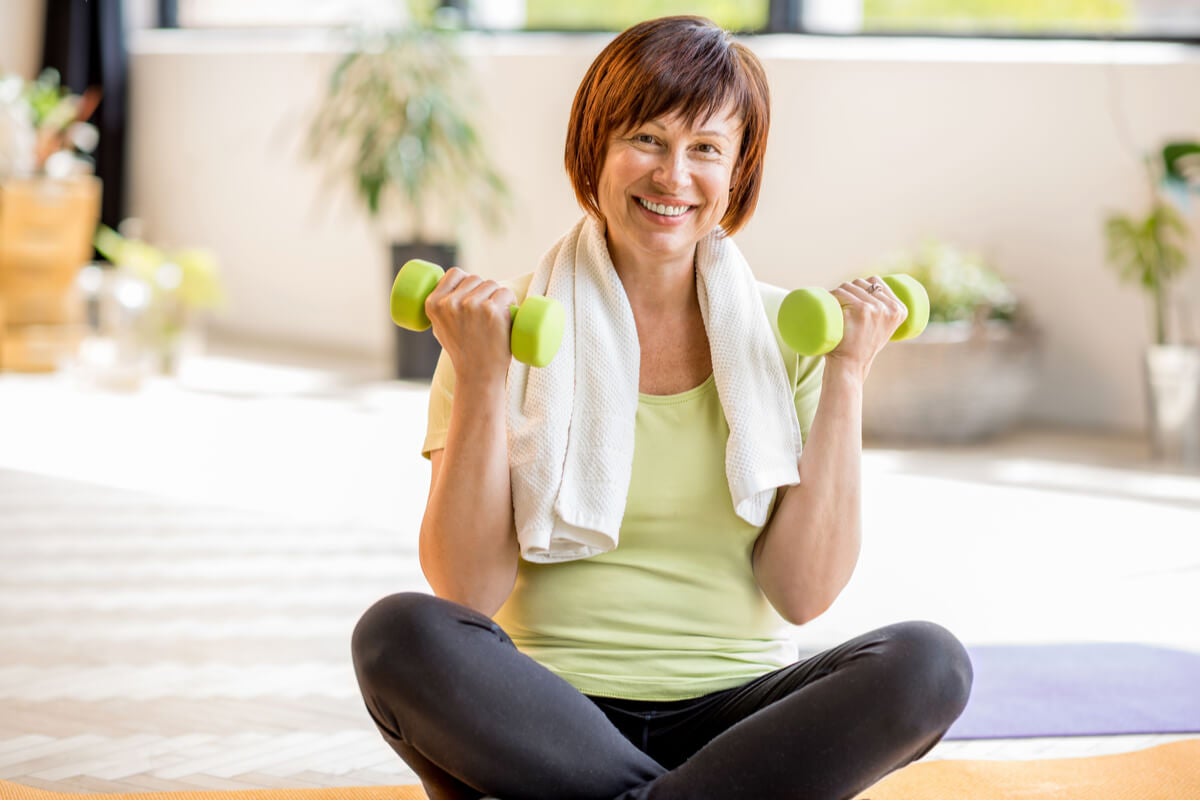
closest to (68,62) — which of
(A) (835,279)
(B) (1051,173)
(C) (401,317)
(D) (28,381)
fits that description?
(D) (28,381)

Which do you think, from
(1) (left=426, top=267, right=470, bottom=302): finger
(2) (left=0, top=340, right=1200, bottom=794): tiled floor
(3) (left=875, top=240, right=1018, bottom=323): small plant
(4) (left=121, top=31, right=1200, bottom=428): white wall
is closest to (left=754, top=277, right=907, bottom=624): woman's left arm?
(1) (left=426, top=267, right=470, bottom=302): finger

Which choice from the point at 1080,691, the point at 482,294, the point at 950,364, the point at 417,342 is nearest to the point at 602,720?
the point at 482,294

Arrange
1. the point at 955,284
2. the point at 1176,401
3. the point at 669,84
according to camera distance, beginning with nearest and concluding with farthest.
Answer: the point at 669,84 → the point at 1176,401 → the point at 955,284

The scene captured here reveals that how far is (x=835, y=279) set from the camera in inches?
200

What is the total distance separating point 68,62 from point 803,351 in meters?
5.84

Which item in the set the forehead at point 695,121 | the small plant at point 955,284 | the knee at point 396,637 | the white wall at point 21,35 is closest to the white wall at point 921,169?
the small plant at point 955,284

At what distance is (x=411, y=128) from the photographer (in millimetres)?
5215

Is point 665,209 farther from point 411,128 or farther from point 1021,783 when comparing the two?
point 411,128

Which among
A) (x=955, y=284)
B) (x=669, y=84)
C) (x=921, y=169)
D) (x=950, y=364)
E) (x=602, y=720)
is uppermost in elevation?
(x=669, y=84)

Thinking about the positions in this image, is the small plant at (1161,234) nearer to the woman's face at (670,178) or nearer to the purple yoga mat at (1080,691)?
the purple yoga mat at (1080,691)

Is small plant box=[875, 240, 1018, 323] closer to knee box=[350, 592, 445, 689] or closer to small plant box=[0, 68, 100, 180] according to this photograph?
small plant box=[0, 68, 100, 180]

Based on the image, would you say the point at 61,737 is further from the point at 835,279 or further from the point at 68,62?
the point at 68,62

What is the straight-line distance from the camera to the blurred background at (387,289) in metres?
2.80

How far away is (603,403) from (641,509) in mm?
108
